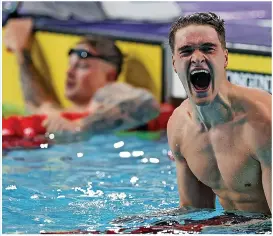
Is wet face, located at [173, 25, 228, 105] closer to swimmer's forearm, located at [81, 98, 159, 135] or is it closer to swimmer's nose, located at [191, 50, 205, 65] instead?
swimmer's nose, located at [191, 50, 205, 65]

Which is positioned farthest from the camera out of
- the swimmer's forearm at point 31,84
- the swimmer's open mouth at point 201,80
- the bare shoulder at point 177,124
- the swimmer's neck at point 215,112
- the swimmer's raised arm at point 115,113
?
the swimmer's forearm at point 31,84

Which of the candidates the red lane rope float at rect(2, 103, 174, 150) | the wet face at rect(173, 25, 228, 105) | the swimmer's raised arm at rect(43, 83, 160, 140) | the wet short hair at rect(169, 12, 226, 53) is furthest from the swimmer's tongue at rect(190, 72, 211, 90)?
the swimmer's raised arm at rect(43, 83, 160, 140)

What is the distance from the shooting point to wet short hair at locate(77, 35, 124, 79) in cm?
699

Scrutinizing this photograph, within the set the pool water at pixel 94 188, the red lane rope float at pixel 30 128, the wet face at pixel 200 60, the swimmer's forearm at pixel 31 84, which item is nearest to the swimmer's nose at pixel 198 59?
the wet face at pixel 200 60

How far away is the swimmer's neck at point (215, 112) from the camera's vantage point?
10.3 feet

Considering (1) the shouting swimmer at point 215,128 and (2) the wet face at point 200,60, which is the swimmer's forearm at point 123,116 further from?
(2) the wet face at point 200,60

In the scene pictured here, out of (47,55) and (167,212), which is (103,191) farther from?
(47,55)

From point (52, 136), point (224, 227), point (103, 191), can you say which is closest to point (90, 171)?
point (103, 191)

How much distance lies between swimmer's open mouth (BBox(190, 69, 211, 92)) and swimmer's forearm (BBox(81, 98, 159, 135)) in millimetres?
3425

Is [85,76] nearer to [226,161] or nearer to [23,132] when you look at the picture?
[23,132]

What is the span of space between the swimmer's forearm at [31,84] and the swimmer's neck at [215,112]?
419cm

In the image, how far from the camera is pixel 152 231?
3.37 metres

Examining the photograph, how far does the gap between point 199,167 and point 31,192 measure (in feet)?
5.00

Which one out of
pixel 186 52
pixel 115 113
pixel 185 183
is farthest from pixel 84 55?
pixel 186 52
